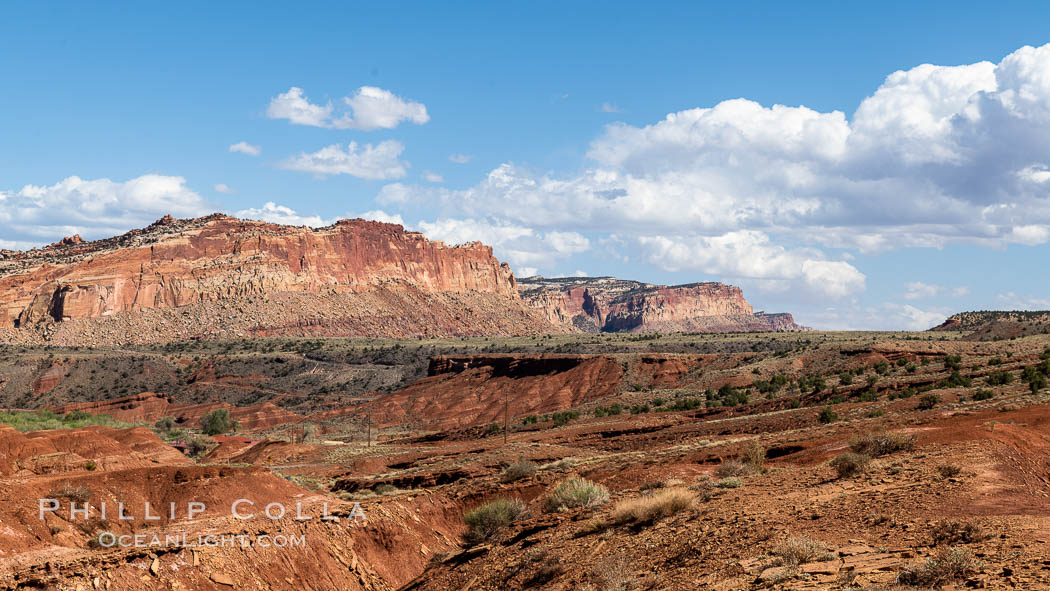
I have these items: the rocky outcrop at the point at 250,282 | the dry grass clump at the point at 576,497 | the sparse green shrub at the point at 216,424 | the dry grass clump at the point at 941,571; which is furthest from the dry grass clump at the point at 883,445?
the rocky outcrop at the point at 250,282

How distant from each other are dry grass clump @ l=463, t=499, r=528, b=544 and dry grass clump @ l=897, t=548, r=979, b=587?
41.4 ft

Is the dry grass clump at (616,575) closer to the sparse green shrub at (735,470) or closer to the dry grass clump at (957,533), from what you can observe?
the dry grass clump at (957,533)

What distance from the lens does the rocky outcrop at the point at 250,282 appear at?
135625 millimetres

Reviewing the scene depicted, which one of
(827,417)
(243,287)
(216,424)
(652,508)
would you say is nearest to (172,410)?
(216,424)

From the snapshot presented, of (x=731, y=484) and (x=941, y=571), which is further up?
(x=941, y=571)

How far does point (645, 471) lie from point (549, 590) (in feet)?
44.5

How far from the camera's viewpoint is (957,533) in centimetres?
1084

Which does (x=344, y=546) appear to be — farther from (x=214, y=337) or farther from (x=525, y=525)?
(x=214, y=337)

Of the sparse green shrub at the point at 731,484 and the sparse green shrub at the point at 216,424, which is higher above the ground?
the sparse green shrub at the point at 731,484

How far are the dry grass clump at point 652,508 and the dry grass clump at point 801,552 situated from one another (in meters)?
4.11

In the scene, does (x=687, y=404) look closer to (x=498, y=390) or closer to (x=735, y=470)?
(x=498, y=390)

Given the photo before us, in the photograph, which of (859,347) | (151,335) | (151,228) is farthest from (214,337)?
(859,347)

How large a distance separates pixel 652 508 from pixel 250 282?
477 feet

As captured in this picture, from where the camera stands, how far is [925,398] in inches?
1364
